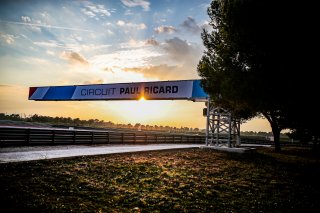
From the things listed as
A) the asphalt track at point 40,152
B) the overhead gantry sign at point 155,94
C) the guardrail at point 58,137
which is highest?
the overhead gantry sign at point 155,94

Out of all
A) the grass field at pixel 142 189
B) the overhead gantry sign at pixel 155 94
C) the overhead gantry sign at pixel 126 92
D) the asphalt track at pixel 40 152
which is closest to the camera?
the grass field at pixel 142 189

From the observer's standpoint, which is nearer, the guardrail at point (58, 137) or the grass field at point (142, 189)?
the grass field at point (142, 189)

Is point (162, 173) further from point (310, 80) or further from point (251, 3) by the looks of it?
point (251, 3)

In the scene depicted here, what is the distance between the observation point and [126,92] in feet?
88.4

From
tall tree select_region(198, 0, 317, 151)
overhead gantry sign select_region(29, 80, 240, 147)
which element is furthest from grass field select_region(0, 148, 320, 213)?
overhead gantry sign select_region(29, 80, 240, 147)

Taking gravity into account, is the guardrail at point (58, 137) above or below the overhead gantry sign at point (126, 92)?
below

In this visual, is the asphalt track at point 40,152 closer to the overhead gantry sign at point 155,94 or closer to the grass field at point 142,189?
the grass field at point 142,189

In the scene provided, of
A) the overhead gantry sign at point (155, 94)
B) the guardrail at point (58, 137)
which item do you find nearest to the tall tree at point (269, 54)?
the overhead gantry sign at point (155, 94)

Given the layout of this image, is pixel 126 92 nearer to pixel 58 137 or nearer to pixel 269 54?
pixel 58 137

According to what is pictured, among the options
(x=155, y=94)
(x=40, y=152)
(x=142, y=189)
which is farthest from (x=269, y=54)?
(x=155, y=94)

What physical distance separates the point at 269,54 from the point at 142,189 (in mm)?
8750

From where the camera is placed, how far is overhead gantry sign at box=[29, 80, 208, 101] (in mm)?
23625

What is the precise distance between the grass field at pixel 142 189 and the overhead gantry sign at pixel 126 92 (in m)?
12.9

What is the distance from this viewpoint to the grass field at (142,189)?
19.7 ft
